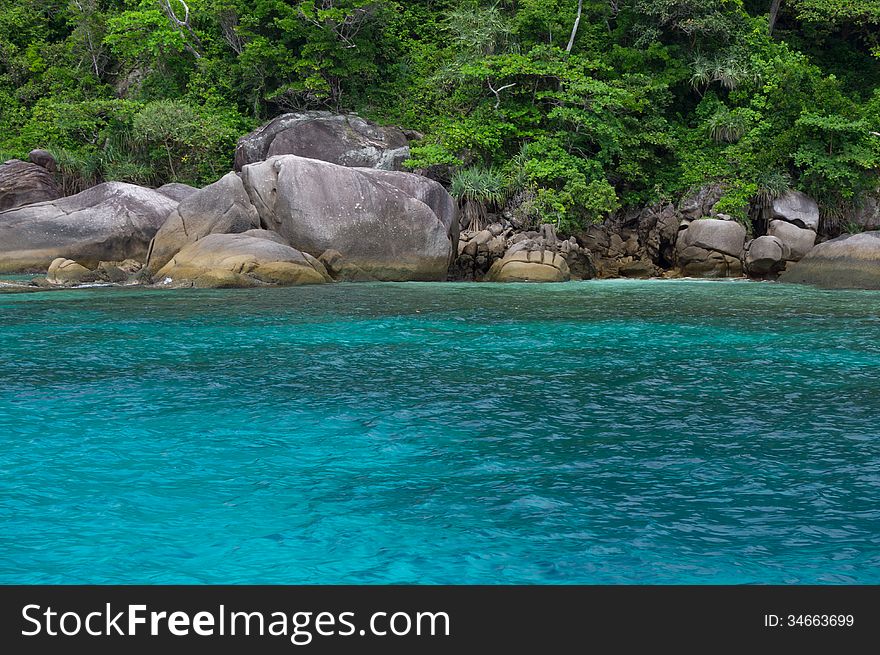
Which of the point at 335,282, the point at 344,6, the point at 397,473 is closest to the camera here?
the point at 397,473

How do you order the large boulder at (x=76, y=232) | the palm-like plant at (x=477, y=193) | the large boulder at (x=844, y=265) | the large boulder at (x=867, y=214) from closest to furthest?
the large boulder at (x=844, y=265) < the large boulder at (x=76, y=232) < the palm-like plant at (x=477, y=193) < the large boulder at (x=867, y=214)

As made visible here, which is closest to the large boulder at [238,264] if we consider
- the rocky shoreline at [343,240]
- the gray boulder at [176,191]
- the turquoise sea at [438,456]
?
the rocky shoreline at [343,240]

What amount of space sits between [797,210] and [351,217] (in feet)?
39.4

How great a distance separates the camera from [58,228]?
19.7 metres

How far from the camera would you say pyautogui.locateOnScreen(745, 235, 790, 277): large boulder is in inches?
831

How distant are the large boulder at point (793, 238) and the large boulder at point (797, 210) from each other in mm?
303

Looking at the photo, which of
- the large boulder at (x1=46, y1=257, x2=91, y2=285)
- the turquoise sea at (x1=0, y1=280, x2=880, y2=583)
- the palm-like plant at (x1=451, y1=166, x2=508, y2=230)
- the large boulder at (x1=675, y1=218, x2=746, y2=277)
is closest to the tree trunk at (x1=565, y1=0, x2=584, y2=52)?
the palm-like plant at (x1=451, y1=166, x2=508, y2=230)

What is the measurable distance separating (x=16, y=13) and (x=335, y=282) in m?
22.8

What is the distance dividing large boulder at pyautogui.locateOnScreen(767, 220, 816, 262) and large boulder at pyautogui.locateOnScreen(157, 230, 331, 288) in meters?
11.9

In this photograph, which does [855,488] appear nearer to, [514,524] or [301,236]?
[514,524]

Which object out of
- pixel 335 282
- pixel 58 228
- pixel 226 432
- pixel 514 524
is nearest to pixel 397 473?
pixel 514 524

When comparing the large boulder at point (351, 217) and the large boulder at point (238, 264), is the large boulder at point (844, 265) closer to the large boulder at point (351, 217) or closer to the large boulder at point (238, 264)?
the large boulder at point (351, 217)

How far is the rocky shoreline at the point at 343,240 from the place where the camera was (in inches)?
689

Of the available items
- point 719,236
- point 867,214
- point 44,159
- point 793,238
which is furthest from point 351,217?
point 867,214
